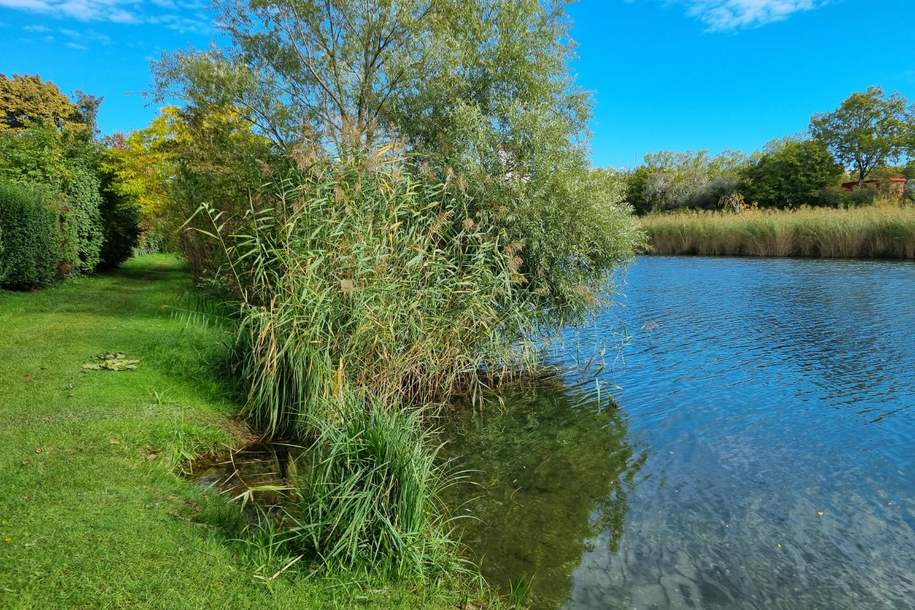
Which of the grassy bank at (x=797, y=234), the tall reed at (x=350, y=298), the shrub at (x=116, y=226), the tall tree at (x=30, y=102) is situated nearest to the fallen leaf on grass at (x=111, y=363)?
the tall reed at (x=350, y=298)

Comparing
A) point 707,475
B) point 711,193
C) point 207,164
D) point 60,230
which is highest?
point 711,193

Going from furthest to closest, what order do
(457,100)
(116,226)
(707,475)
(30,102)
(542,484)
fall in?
(30,102)
(116,226)
(457,100)
(707,475)
(542,484)

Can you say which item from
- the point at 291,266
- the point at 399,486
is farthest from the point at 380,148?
the point at 399,486

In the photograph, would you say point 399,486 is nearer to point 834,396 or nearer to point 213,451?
point 213,451

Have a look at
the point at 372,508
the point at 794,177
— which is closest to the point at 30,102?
the point at 372,508

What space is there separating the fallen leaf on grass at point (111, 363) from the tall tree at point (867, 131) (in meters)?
57.9

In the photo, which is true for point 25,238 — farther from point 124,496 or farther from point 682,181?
point 682,181

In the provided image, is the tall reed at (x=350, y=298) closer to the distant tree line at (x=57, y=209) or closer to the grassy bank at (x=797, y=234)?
the distant tree line at (x=57, y=209)

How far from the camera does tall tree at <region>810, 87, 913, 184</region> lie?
1839 inches

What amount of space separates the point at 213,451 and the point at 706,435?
5.31m

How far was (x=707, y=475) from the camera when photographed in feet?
17.9

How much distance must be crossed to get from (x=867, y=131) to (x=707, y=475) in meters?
56.0

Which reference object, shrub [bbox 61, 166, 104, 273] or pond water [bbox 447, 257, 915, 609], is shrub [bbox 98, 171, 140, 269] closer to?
shrub [bbox 61, 166, 104, 273]

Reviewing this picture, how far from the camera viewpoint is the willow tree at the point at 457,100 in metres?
8.11
